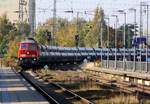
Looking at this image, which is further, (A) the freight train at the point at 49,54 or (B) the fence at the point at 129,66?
(A) the freight train at the point at 49,54

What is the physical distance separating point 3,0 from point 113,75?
121 metres

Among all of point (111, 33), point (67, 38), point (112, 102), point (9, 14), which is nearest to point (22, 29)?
point (67, 38)

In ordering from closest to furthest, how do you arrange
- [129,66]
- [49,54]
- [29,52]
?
[129,66], [29,52], [49,54]

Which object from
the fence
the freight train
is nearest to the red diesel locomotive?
the freight train

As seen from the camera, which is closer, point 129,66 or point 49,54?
point 129,66

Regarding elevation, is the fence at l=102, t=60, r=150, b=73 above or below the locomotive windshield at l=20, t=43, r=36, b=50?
below

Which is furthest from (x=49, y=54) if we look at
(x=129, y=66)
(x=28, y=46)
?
(x=129, y=66)

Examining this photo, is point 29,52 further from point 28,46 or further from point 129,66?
point 129,66

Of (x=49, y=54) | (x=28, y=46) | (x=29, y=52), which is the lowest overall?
(x=49, y=54)

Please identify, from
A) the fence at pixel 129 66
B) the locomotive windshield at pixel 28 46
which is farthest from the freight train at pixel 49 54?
the fence at pixel 129 66

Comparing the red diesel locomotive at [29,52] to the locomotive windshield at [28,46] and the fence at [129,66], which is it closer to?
the locomotive windshield at [28,46]

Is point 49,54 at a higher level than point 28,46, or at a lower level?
lower

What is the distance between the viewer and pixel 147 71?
4766 centimetres

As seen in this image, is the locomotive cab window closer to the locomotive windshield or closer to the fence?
the locomotive windshield
